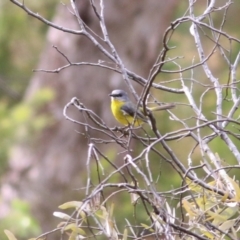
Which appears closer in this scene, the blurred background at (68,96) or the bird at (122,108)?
the bird at (122,108)

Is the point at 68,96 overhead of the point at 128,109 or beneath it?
overhead

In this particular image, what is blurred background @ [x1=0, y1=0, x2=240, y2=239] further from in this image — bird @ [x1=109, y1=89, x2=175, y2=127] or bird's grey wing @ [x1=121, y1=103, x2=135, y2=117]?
bird's grey wing @ [x1=121, y1=103, x2=135, y2=117]

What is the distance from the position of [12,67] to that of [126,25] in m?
2.55

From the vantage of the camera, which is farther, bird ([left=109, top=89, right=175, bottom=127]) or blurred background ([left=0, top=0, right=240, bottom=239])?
blurred background ([left=0, top=0, right=240, bottom=239])

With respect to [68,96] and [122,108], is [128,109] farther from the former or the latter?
[68,96]

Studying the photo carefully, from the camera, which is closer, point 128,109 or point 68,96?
point 128,109

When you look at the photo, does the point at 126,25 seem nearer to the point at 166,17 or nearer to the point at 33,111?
→ the point at 166,17

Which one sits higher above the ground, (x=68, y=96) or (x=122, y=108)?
(x=68, y=96)

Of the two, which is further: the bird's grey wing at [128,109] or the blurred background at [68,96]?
the blurred background at [68,96]

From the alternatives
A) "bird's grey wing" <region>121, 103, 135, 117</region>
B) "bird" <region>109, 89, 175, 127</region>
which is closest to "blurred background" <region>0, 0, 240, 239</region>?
"bird" <region>109, 89, 175, 127</region>

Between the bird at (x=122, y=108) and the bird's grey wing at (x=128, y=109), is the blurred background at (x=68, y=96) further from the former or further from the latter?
the bird's grey wing at (x=128, y=109)

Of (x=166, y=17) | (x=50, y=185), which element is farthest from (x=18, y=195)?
(x=166, y=17)

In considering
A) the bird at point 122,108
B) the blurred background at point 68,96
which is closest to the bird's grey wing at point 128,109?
the bird at point 122,108

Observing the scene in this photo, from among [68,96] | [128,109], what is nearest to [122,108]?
[128,109]
